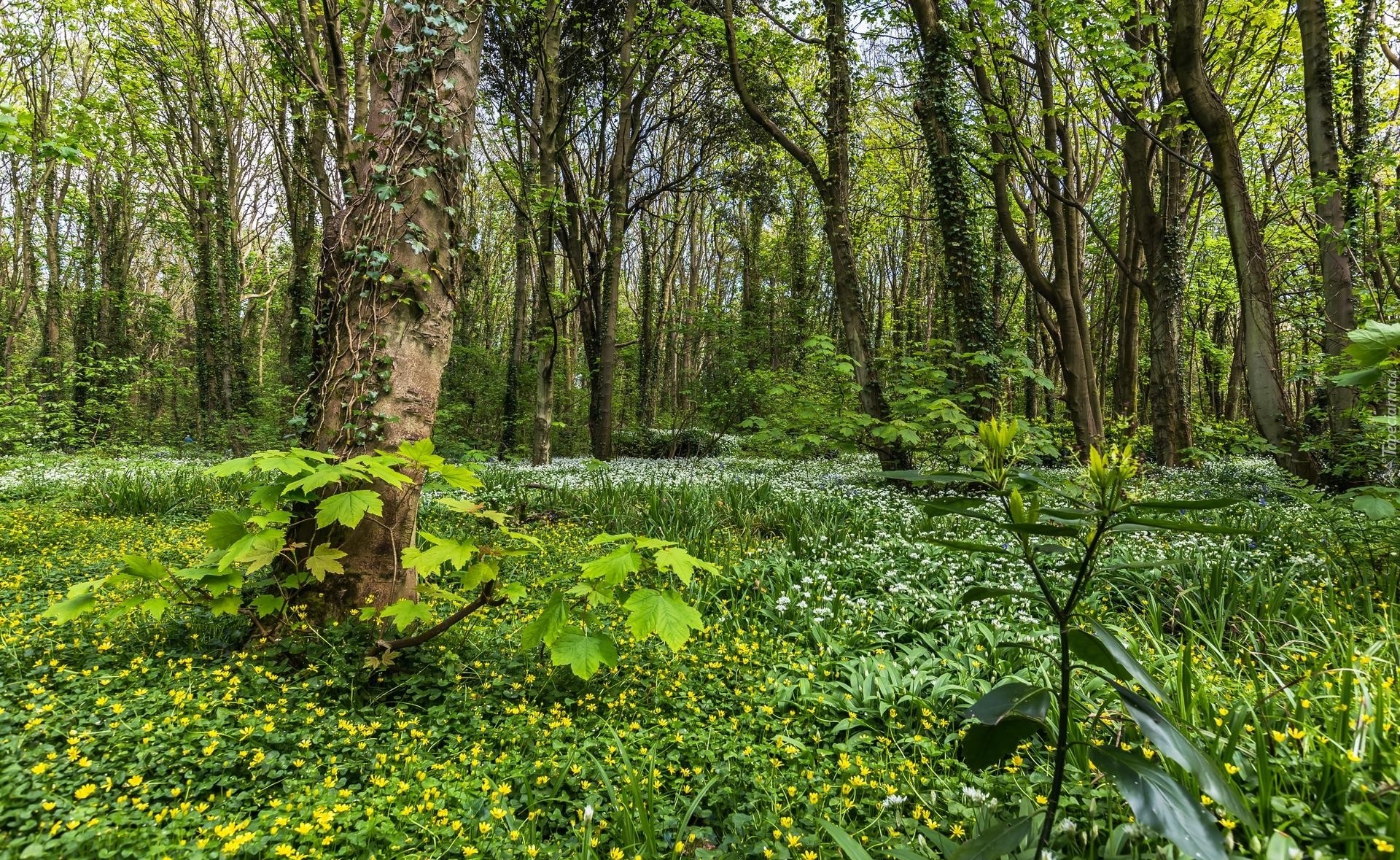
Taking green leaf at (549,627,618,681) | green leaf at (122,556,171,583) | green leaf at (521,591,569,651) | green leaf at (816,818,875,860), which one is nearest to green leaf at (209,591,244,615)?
green leaf at (122,556,171,583)

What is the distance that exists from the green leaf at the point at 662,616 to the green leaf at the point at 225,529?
5.48ft

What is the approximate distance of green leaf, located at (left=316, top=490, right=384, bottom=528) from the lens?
213 cm

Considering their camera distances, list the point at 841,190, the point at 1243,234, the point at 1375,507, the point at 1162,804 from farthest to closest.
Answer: the point at 841,190 < the point at 1243,234 < the point at 1375,507 < the point at 1162,804

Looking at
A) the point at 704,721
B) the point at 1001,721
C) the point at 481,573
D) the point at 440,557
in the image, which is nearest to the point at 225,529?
the point at 440,557

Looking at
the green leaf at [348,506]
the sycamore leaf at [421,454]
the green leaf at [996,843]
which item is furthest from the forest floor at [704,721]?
the sycamore leaf at [421,454]

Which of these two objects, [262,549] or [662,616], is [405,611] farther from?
[662,616]

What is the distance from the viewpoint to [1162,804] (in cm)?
93

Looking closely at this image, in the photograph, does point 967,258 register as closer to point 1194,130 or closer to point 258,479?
point 1194,130

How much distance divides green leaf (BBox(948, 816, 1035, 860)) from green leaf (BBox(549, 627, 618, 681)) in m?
1.33

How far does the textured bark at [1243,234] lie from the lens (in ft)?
22.2

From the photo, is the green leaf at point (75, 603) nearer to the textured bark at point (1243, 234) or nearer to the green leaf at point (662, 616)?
the green leaf at point (662, 616)

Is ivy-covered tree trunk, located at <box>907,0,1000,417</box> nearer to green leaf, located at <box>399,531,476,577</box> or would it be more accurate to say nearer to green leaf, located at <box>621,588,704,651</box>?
green leaf, located at <box>621,588,704,651</box>

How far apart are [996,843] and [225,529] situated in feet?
9.64

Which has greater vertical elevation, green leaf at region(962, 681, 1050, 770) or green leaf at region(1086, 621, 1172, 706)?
green leaf at region(1086, 621, 1172, 706)
